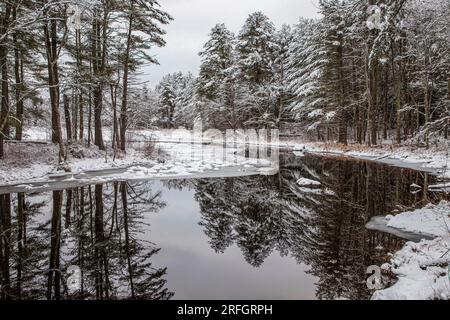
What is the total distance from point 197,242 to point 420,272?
415 cm

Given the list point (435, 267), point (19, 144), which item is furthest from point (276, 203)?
point (19, 144)

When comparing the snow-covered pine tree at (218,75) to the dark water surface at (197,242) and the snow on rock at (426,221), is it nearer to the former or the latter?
the dark water surface at (197,242)

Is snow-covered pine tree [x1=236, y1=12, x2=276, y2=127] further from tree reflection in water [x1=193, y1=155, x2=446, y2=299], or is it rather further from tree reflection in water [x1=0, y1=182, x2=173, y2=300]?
tree reflection in water [x1=0, y1=182, x2=173, y2=300]

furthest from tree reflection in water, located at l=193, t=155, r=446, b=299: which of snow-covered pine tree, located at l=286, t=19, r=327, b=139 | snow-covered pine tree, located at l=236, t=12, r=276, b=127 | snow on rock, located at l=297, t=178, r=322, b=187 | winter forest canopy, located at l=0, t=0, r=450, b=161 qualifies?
snow-covered pine tree, located at l=236, t=12, r=276, b=127

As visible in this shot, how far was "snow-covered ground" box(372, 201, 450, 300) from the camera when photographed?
12.1 ft

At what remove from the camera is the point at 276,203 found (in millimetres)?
9977

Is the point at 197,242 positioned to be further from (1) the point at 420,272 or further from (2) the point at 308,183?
(2) the point at 308,183

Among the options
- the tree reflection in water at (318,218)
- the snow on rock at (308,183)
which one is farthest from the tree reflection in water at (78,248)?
the snow on rock at (308,183)

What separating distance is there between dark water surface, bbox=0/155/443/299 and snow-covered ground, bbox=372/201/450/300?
344mm

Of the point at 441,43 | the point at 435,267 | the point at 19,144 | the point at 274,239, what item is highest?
the point at 441,43

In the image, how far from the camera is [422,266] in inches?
179
